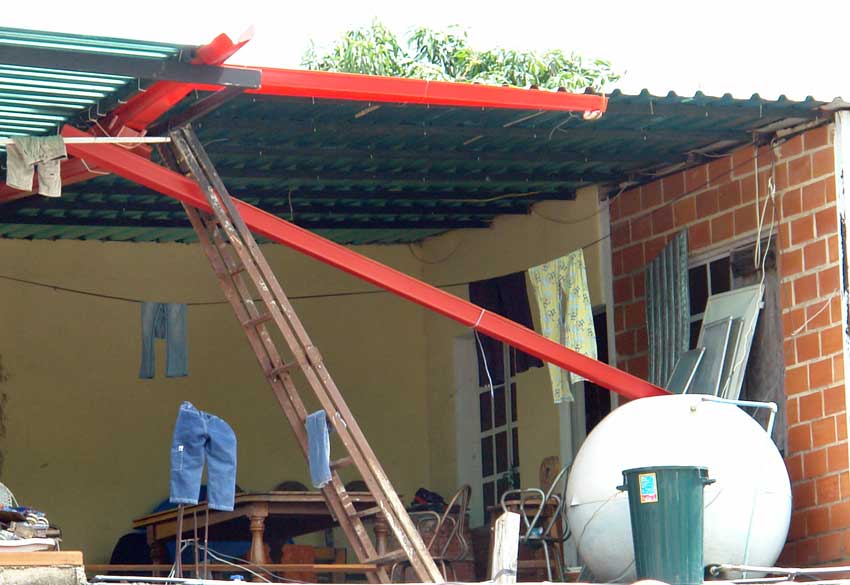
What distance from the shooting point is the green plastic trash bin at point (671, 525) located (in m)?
9.10

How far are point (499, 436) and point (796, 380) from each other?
425 cm

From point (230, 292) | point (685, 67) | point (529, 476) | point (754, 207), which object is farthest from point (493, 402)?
point (685, 67)

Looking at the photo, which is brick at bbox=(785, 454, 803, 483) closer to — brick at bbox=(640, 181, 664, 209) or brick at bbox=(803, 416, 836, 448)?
brick at bbox=(803, 416, 836, 448)

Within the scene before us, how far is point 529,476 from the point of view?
1410cm

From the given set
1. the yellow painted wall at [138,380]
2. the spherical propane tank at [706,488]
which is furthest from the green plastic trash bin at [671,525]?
the yellow painted wall at [138,380]

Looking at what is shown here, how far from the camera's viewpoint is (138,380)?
1491 centimetres

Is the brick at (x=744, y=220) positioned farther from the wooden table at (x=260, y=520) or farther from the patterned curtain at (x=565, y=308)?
the wooden table at (x=260, y=520)

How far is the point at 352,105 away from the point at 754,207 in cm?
338

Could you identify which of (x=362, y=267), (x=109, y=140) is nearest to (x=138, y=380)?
(x=362, y=267)

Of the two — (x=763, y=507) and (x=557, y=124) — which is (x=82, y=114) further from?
(x=763, y=507)

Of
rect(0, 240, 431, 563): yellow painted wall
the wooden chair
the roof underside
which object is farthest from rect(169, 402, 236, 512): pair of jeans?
rect(0, 240, 431, 563): yellow painted wall

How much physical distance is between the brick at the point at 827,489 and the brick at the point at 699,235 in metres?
2.29

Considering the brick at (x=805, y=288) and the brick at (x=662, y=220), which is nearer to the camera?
the brick at (x=805, y=288)

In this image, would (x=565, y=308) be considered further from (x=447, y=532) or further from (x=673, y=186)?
(x=447, y=532)
